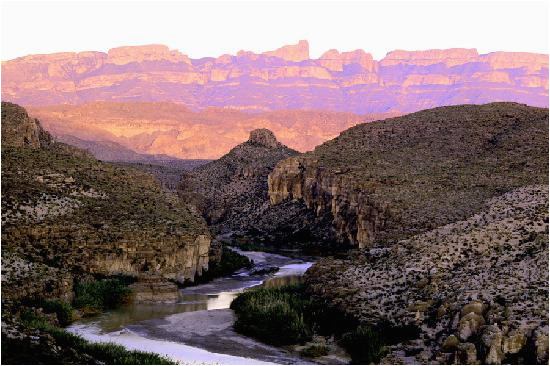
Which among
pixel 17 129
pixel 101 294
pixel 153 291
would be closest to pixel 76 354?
pixel 101 294

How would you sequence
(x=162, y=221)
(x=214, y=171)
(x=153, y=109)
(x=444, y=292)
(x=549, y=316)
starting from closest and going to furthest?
1. (x=549, y=316)
2. (x=444, y=292)
3. (x=162, y=221)
4. (x=214, y=171)
5. (x=153, y=109)

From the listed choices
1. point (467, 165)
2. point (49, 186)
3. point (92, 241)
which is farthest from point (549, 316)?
point (467, 165)

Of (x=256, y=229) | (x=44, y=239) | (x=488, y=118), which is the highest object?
(x=488, y=118)

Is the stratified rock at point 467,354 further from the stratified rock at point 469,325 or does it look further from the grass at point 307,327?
the grass at point 307,327

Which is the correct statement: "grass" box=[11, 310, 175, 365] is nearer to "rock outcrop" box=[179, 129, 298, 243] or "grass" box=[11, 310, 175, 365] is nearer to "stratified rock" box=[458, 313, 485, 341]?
"stratified rock" box=[458, 313, 485, 341]

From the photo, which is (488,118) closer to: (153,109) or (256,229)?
(256,229)

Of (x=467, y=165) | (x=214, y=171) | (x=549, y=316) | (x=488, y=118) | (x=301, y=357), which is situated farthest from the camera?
(x=214, y=171)

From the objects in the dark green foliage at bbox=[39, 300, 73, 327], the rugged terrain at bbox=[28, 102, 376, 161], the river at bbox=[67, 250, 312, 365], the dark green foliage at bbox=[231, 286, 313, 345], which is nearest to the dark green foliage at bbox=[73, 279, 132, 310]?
Answer: the river at bbox=[67, 250, 312, 365]

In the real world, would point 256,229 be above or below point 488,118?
below
